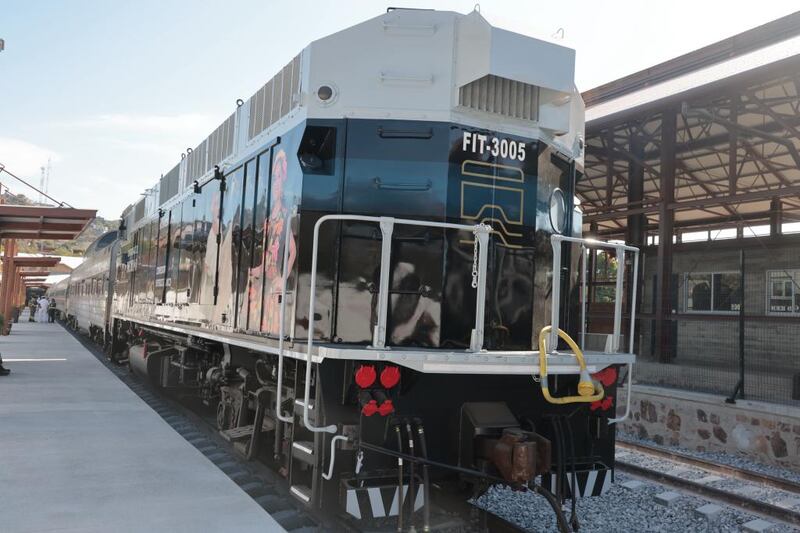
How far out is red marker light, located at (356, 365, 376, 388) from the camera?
158 inches

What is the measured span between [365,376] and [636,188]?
14.6 m

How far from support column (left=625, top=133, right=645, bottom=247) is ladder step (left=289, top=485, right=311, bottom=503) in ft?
43.4

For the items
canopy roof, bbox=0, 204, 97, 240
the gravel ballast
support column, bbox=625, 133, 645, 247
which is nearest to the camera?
the gravel ballast

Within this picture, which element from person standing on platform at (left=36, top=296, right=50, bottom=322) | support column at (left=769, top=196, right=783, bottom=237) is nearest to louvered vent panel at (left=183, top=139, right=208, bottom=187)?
support column at (left=769, top=196, right=783, bottom=237)

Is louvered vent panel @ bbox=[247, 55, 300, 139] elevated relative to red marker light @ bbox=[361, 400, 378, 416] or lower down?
elevated

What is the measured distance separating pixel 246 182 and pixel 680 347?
547 inches

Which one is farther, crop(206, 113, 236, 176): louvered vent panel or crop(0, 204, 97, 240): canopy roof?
crop(0, 204, 97, 240): canopy roof

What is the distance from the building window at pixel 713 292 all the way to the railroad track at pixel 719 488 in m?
9.49

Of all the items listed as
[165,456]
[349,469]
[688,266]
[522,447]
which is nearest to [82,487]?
[165,456]

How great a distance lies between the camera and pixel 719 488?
6766 millimetres

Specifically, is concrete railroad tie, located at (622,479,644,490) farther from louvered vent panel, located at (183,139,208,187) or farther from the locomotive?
louvered vent panel, located at (183,139,208,187)

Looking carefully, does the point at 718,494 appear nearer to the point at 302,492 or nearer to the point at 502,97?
the point at 302,492

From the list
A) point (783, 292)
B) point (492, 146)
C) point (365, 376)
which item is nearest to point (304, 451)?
point (365, 376)

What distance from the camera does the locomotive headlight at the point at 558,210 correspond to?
5.33m
